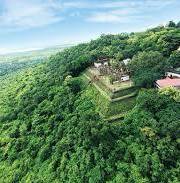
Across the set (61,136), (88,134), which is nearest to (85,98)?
(61,136)

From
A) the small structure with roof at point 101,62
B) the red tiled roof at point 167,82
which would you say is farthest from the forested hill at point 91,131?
the red tiled roof at point 167,82

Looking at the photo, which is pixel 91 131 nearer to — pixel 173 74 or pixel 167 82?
pixel 167 82

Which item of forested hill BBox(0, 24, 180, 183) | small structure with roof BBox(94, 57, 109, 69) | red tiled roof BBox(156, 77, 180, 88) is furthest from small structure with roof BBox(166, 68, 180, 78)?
small structure with roof BBox(94, 57, 109, 69)

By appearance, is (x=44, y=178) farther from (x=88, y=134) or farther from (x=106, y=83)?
(x=106, y=83)

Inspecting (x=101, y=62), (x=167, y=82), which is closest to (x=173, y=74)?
(x=167, y=82)

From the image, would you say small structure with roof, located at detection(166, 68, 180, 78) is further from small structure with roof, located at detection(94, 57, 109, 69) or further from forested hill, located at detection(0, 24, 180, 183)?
small structure with roof, located at detection(94, 57, 109, 69)

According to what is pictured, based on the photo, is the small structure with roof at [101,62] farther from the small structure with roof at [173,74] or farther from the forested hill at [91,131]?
the small structure with roof at [173,74]
